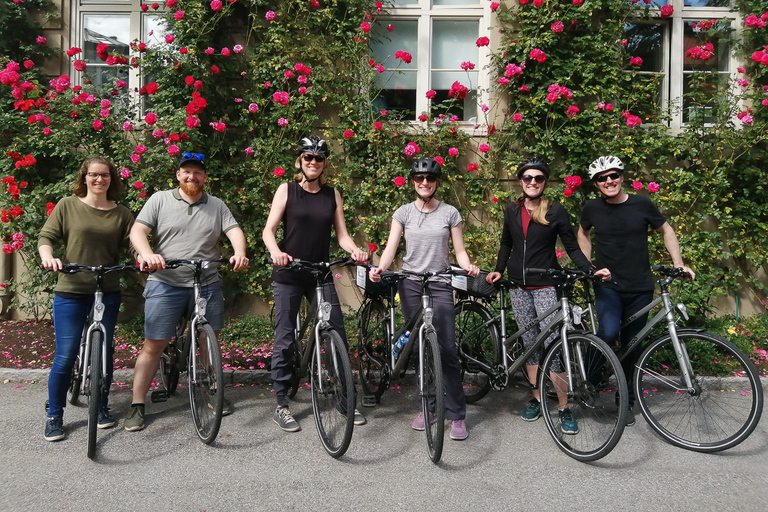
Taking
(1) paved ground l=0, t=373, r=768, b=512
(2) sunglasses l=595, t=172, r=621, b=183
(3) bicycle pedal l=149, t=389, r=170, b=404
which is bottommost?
(1) paved ground l=0, t=373, r=768, b=512

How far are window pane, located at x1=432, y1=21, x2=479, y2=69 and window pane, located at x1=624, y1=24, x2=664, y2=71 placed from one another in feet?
6.56

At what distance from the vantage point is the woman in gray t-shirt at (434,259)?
12.7ft

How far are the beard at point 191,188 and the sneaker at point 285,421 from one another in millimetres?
1688

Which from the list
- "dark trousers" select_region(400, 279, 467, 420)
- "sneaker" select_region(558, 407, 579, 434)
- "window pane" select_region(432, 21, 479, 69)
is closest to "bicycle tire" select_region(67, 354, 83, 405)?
"dark trousers" select_region(400, 279, 467, 420)

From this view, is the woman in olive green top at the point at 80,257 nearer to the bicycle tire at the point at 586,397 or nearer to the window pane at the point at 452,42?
the bicycle tire at the point at 586,397

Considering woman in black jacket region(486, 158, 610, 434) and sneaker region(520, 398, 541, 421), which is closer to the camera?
woman in black jacket region(486, 158, 610, 434)

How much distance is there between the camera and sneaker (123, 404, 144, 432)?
395 centimetres

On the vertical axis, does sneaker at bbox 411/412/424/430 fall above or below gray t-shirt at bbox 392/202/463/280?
below

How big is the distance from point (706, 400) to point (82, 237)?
4464 millimetres

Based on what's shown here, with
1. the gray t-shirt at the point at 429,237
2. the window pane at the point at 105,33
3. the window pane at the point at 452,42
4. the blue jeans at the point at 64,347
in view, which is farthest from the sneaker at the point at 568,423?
the window pane at the point at 105,33

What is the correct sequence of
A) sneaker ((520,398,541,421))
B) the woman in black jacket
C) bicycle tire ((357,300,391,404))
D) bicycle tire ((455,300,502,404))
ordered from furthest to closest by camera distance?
bicycle tire ((357,300,391,404)) → bicycle tire ((455,300,502,404)) → sneaker ((520,398,541,421)) → the woman in black jacket

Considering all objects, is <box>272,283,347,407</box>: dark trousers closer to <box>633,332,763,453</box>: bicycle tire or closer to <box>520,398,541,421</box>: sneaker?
<box>520,398,541,421</box>: sneaker

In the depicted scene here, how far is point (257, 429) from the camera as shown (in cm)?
405

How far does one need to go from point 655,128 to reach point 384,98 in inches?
131
